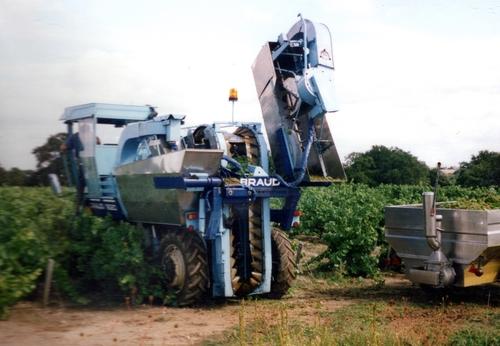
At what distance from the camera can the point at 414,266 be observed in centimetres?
944

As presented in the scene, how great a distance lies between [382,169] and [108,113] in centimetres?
4537

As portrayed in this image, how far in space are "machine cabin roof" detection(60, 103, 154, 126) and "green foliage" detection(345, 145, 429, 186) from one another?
40.8 metres

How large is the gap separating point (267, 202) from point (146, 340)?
10.3 ft

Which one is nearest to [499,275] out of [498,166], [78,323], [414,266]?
[414,266]

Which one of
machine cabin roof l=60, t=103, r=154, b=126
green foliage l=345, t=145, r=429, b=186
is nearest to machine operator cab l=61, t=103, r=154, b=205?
machine cabin roof l=60, t=103, r=154, b=126

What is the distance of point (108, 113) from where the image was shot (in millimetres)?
10602

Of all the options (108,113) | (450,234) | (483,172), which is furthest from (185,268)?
(483,172)

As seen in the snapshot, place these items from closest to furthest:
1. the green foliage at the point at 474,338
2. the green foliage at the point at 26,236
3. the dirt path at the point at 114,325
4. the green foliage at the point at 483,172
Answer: the green foliage at the point at 474,338 → the dirt path at the point at 114,325 → the green foliage at the point at 26,236 → the green foliage at the point at 483,172

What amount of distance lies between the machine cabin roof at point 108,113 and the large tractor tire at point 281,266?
315cm

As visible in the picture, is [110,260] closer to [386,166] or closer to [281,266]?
[281,266]

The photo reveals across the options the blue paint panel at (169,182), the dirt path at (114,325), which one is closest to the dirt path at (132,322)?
the dirt path at (114,325)

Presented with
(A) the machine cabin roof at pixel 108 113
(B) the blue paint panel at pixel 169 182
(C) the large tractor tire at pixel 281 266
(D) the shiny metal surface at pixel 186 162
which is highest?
(A) the machine cabin roof at pixel 108 113

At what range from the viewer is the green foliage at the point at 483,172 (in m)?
39.2

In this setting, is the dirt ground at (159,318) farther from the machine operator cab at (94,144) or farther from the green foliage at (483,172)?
the green foliage at (483,172)
